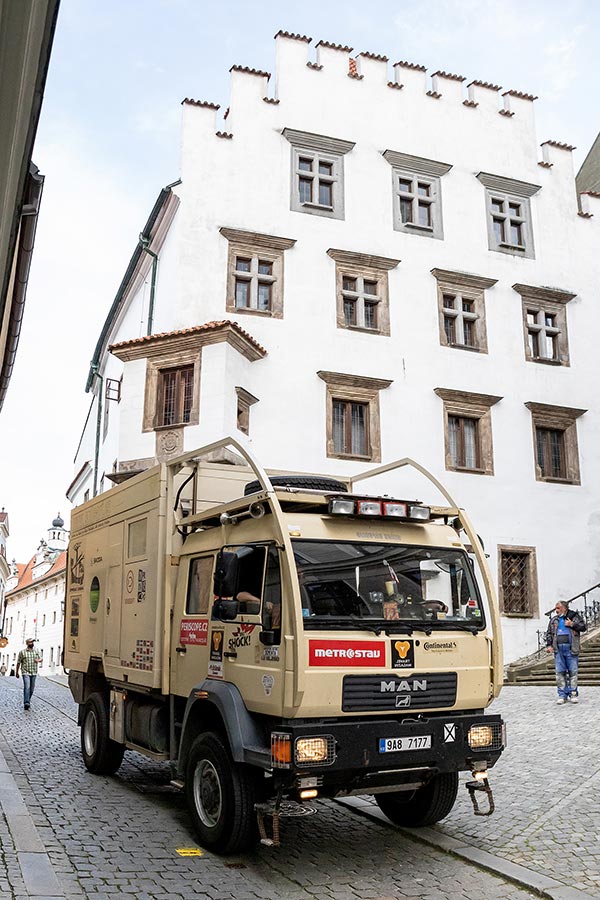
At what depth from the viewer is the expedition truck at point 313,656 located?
6367 mm

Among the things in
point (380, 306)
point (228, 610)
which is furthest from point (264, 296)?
point (228, 610)

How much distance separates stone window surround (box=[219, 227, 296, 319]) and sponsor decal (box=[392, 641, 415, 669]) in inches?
674

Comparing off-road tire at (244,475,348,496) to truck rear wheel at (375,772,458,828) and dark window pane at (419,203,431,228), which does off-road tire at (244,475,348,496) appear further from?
dark window pane at (419,203,431,228)

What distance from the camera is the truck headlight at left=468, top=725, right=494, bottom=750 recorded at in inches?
271

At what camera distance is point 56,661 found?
192 ft

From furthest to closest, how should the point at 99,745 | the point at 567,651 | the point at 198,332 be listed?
the point at 198,332
the point at 567,651
the point at 99,745

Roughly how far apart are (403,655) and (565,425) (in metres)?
20.7

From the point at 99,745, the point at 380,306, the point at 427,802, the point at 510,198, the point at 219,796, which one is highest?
the point at 510,198

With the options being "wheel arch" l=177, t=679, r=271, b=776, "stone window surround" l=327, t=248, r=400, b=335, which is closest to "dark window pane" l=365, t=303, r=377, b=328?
"stone window surround" l=327, t=248, r=400, b=335

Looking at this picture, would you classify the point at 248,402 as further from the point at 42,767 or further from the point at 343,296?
the point at 42,767

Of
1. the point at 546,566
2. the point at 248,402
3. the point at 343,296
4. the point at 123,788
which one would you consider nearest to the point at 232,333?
the point at 248,402

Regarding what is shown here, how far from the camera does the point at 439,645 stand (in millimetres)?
6977

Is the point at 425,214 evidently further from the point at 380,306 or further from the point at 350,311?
the point at 350,311

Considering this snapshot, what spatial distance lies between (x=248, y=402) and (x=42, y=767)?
12.6 meters
